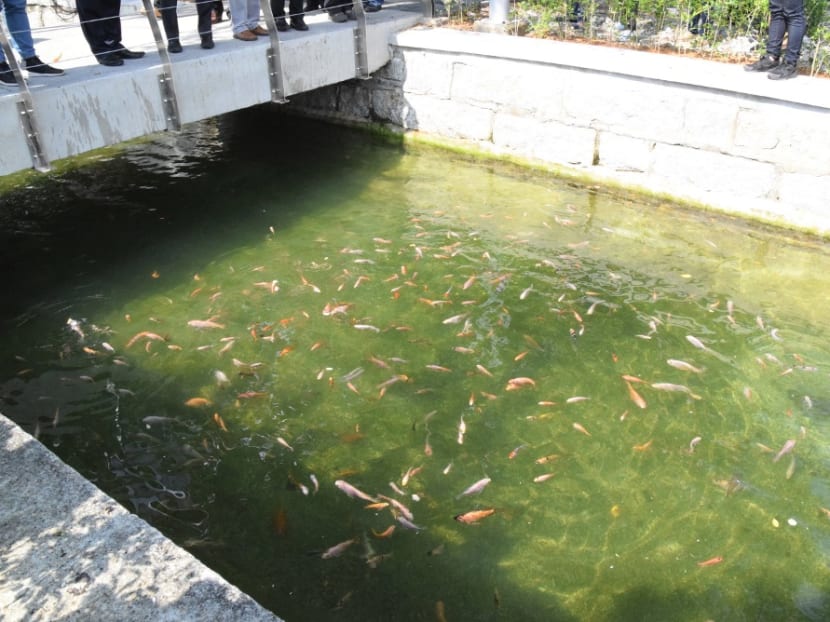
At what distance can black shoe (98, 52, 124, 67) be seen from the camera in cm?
792

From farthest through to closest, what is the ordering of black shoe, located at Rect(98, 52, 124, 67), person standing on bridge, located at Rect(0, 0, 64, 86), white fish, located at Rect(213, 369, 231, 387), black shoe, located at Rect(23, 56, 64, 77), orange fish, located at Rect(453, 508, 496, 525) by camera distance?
1. black shoe, located at Rect(98, 52, 124, 67)
2. black shoe, located at Rect(23, 56, 64, 77)
3. person standing on bridge, located at Rect(0, 0, 64, 86)
4. white fish, located at Rect(213, 369, 231, 387)
5. orange fish, located at Rect(453, 508, 496, 525)

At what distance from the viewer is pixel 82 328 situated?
695 cm

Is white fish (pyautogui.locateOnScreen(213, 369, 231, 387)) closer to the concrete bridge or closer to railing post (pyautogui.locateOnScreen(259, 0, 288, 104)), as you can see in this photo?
the concrete bridge

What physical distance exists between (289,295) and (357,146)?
4.84m

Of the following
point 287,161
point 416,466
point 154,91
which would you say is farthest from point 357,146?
point 416,466

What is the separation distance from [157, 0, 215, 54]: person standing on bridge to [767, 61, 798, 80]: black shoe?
6548 mm

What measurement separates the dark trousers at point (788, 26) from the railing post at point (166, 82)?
682 cm

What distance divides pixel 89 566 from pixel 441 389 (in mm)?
3218

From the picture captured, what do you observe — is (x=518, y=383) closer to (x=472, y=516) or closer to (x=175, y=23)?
(x=472, y=516)

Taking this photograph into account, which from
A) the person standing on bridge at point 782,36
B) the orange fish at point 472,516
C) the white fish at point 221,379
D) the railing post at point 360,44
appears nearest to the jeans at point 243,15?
the railing post at point 360,44

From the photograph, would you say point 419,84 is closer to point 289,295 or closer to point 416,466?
point 289,295

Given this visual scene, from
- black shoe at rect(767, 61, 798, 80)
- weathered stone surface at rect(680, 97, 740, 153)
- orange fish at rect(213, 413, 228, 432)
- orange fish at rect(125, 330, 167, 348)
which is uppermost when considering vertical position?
black shoe at rect(767, 61, 798, 80)

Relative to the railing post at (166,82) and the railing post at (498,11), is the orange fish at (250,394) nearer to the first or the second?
the railing post at (166,82)

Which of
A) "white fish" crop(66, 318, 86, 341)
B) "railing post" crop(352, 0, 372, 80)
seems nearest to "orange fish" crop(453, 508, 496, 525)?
"white fish" crop(66, 318, 86, 341)
